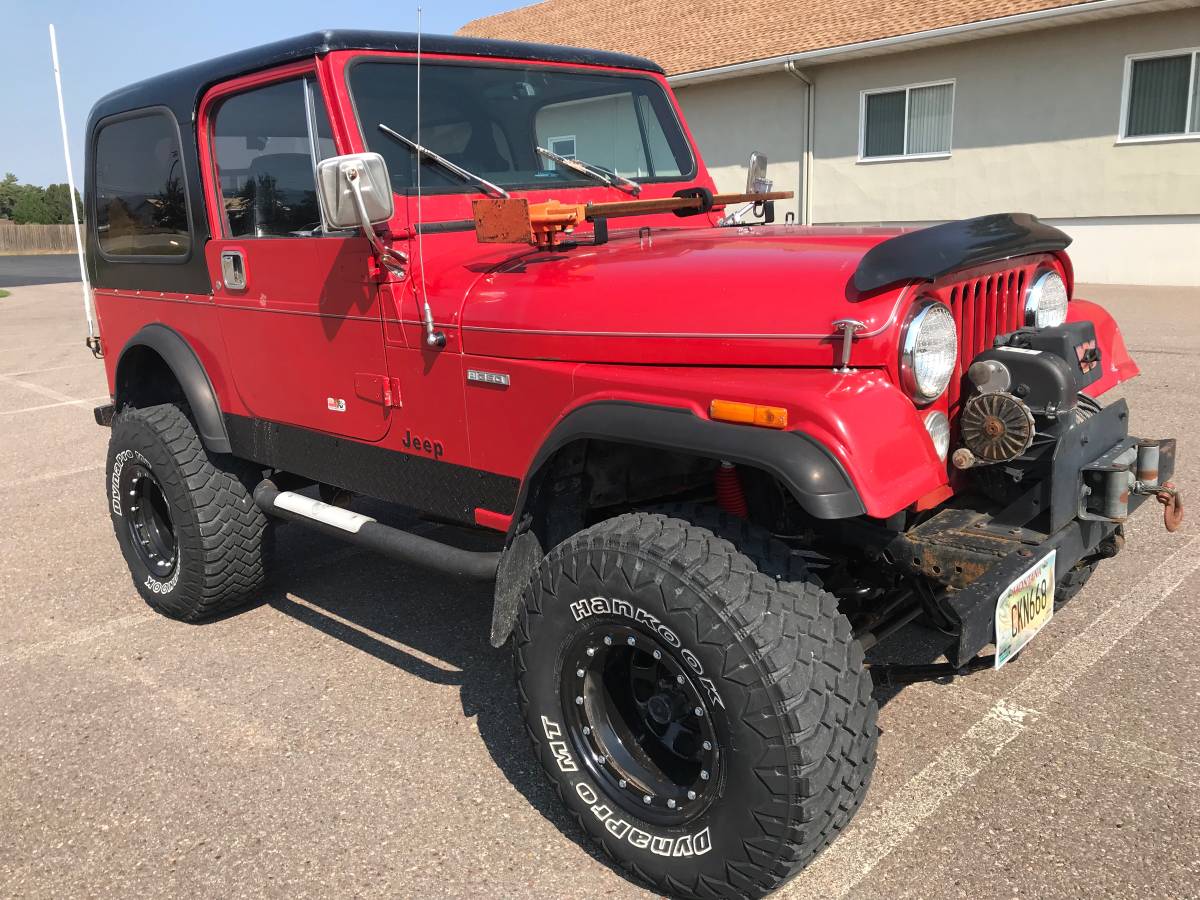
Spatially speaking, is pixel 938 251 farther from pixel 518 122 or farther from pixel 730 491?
pixel 518 122

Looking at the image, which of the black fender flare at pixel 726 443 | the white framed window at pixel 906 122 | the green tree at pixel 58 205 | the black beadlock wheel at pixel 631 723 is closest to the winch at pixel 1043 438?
the black fender flare at pixel 726 443

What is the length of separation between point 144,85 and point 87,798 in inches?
109

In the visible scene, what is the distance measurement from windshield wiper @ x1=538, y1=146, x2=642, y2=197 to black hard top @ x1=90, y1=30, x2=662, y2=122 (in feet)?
1.28

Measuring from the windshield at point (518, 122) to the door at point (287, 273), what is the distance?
0.74 feet

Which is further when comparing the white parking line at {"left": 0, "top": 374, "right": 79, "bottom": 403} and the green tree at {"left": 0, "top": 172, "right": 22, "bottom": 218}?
the green tree at {"left": 0, "top": 172, "right": 22, "bottom": 218}

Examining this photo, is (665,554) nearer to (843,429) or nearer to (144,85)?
(843,429)

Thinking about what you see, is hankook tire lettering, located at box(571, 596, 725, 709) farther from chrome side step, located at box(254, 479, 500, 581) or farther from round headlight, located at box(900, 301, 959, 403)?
round headlight, located at box(900, 301, 959, 403)

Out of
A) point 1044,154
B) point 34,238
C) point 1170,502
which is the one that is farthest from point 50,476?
point 34,238

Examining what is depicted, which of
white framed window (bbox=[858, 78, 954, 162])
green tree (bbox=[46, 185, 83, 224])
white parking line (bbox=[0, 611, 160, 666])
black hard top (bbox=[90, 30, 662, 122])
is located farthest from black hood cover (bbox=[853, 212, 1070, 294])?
green tree (bbox=[46, 185, 83, 224])

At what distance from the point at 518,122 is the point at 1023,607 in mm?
2355

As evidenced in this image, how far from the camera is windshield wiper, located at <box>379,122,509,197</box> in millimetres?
3189

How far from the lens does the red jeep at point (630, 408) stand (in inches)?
87.3

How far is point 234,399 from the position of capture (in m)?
3.85

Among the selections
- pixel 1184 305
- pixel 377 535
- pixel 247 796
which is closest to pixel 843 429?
pixel 377 535
